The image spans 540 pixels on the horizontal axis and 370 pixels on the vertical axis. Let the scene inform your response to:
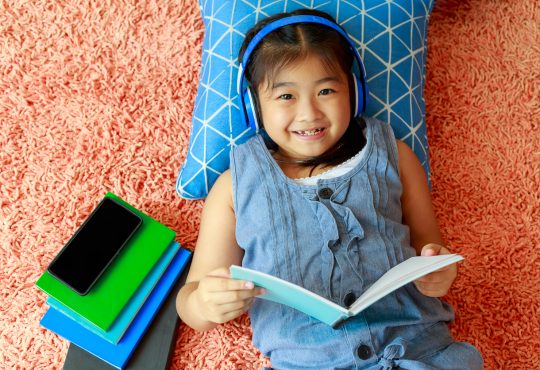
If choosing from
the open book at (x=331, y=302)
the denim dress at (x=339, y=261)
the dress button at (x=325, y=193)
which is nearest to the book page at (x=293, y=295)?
the open book at (x=331, y=302)

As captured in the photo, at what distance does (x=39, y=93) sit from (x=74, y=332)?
1.93 ft

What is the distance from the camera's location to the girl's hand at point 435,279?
83 centimetres

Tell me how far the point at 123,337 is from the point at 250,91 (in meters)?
0.53

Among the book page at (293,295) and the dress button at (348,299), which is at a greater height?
the book page at (293,295)

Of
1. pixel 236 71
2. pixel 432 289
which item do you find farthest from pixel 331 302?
pixel 236 71

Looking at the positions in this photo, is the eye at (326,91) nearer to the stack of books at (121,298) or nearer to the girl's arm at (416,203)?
the girl's arm at (416,203)

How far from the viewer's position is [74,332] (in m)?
0.98

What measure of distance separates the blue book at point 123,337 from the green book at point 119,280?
0.05 meters

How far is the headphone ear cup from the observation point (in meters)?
0.96

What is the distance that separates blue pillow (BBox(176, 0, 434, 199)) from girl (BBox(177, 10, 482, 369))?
0.09 meters

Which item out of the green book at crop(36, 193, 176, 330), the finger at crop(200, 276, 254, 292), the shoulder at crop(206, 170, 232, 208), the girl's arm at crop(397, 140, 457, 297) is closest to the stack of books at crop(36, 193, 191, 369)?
the green book at crop(36, 193, 176, 330)

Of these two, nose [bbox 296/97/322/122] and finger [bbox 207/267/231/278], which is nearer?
finger [bbox 207/267/231/278]

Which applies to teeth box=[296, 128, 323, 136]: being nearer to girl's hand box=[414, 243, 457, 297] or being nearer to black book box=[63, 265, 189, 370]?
girl's hand box=[414, 243, 457, 297]

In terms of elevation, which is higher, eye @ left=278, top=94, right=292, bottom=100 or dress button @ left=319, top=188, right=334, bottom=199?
eye @ left=278, top=94, right=292, bottom=100
